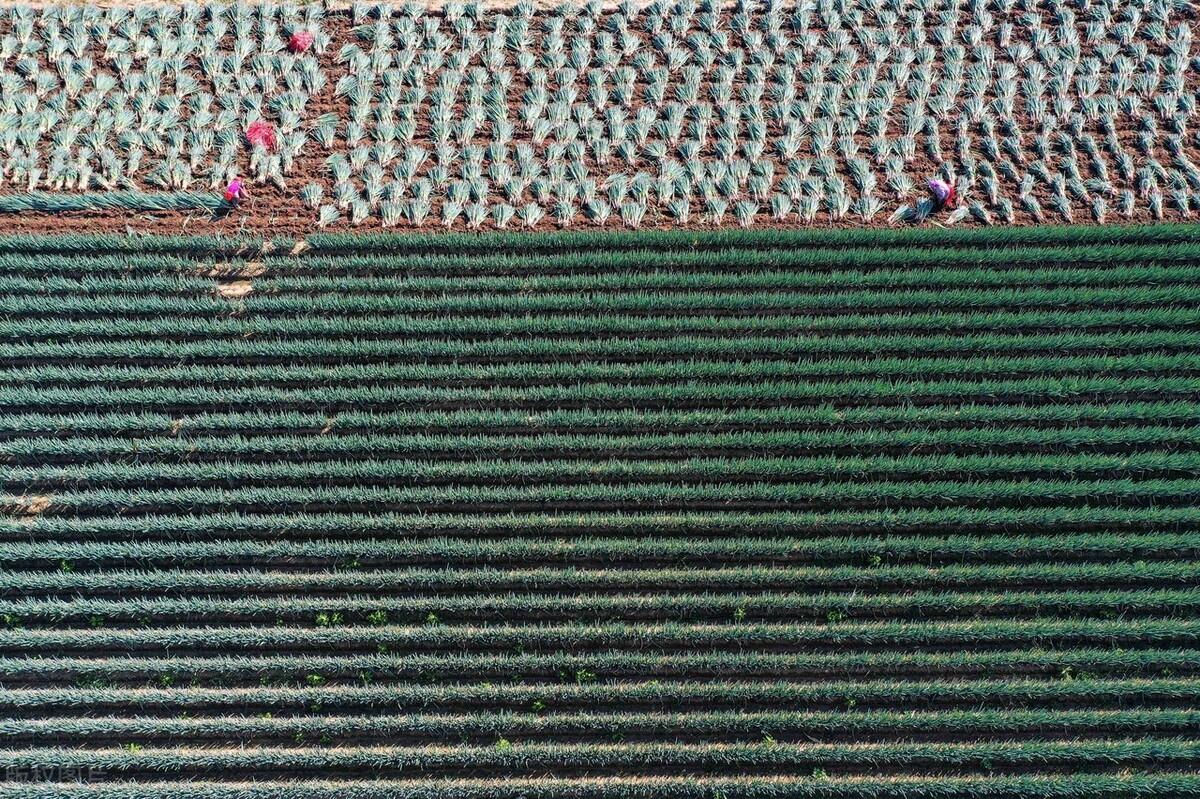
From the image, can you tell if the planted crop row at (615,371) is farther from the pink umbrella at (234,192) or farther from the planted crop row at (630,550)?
the pink umbrella at (234,192)

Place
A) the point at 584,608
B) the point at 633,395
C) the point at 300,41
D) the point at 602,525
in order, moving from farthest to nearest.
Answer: the point at 300,41
the point at 633,395
the point at 602,525
the point at 584,608

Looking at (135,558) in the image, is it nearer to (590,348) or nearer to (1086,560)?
(590,348)

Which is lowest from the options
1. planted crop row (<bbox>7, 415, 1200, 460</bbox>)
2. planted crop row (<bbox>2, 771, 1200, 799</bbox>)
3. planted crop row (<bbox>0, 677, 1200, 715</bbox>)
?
planted crop row (<bbox>2, 771, 1200, 799</bbox>)

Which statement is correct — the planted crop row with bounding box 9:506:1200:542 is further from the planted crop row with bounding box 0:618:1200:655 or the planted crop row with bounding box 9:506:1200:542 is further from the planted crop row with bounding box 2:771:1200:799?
the planted crop row with bounding box 2:771:1200:799

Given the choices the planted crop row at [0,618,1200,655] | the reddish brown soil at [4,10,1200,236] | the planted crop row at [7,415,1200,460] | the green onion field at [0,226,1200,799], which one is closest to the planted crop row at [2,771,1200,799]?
the green onion field at [0,226,1200,799]

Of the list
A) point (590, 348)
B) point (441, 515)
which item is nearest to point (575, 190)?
point (590, 348)

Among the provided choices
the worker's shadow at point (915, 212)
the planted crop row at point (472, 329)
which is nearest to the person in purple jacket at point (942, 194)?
the worker's shadow at point (915, 212)

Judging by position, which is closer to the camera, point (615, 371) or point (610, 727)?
point (610, 727)

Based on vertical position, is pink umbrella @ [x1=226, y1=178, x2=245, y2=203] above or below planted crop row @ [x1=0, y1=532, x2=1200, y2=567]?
above

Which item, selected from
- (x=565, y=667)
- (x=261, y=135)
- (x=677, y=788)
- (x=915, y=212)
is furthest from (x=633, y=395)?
(x=261, y=135)

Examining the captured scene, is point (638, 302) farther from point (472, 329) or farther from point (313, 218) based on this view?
point (313, 218)

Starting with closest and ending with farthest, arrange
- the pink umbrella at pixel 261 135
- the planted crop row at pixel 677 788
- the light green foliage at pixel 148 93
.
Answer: the planted crop row at pixel 677 788 < the light green foliage at pixel 148 93 < the pink umbrella at pixel 261 135

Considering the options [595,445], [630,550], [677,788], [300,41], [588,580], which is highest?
[300,41]
